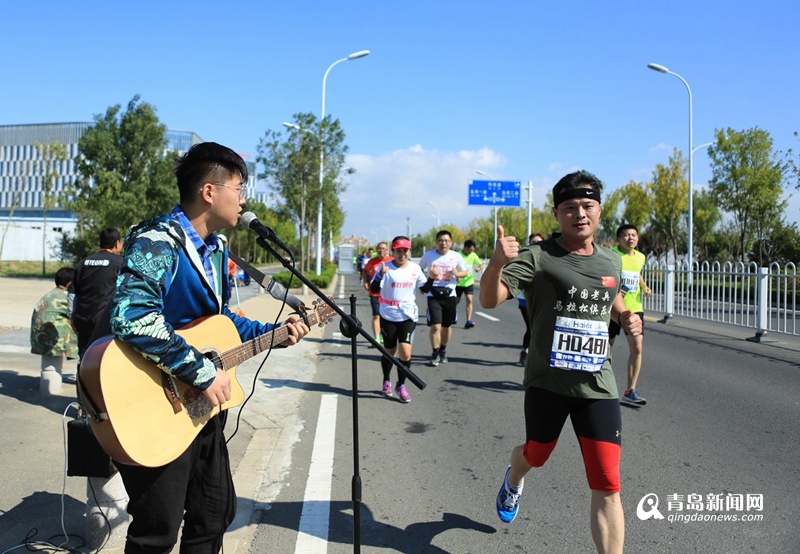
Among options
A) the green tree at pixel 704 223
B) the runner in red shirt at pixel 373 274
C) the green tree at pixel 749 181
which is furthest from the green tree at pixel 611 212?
the runner in red shirt at pixel 373 274

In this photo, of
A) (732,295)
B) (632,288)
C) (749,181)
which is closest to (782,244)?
(749,181)

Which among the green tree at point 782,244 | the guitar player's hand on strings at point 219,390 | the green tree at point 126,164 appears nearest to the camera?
the guitar player's hand on strings at point 219,390

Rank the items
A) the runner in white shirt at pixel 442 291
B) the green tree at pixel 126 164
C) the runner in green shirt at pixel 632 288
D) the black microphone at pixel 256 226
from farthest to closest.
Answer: the green tree at pixel 126 164 → the runner in white shirt at pixel 442 291 → the runner in green shirt at pixel 632 288 → the black microphone at pixel 256 226

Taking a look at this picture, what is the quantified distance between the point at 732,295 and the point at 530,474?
12115 mm

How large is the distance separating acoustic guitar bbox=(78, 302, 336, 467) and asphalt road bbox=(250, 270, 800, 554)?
890 mm

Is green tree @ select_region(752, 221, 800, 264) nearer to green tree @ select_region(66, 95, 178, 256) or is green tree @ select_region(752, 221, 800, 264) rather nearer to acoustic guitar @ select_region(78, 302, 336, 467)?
green tree @ select_region(66, 95, 178, 256)

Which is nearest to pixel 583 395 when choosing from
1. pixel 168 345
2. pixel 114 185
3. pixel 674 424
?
pixel 168 345

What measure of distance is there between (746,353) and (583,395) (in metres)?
9.02

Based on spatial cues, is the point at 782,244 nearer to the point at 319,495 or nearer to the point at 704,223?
the point at 704,223

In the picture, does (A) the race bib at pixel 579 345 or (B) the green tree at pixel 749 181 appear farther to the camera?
(B) the green tree at pixel 749 181

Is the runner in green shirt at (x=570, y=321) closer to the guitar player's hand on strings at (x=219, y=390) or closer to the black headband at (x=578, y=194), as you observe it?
the black headband at (x=578, y=194)

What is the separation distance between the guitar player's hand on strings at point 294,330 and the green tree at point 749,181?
28.7 m

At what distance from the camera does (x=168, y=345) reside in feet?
7.34

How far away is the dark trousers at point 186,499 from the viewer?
94.3 inches
